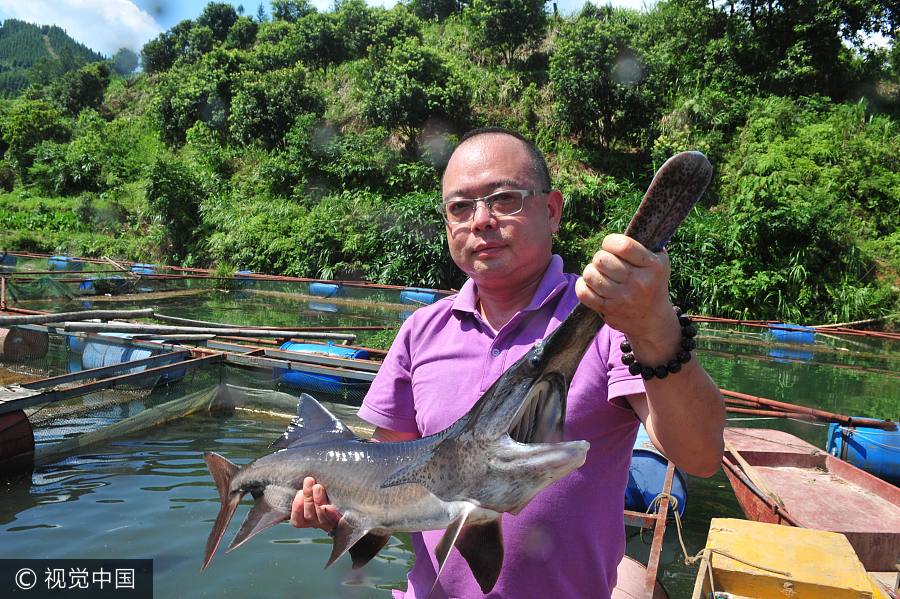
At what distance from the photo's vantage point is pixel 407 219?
21.7 m

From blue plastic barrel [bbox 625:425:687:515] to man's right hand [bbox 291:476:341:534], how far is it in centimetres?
390

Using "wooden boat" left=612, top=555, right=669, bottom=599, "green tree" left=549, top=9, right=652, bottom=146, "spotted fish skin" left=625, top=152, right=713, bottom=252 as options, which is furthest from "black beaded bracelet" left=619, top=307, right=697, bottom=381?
"green tree" left=549, top=9, right=652, bottom=146

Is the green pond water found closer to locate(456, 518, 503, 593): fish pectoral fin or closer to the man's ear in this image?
locate(456, 518, 503, 593): fish pectoral fin

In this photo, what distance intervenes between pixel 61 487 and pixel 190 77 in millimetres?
37876

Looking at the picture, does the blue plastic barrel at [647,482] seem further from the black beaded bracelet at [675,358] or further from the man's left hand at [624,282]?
the man's left hand at [624,282]

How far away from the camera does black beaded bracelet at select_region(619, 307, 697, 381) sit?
1.38 meters

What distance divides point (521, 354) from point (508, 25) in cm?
Answer: 3050

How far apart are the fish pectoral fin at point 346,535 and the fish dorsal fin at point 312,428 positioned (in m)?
0.33

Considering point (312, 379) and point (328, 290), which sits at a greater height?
point (328, 290)

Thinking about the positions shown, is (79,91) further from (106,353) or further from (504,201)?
(504,201)

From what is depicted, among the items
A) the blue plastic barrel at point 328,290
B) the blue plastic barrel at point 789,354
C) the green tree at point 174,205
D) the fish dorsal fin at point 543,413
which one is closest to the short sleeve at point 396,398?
the fish dorsal fin at point 543,413

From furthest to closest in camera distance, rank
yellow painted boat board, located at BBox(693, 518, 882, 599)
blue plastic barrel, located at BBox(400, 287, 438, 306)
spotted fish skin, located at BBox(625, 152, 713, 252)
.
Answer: blue plastic barrel, located at BBox(400, 287, 438, 306), yellow painted boat board, located at BBox(693, 518, 882, 599), spotted fish skin, located at BBox(625, 152, 713, 252)

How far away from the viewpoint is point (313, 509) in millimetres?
2000

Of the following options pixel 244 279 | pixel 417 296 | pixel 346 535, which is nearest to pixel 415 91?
pixel 244 279
